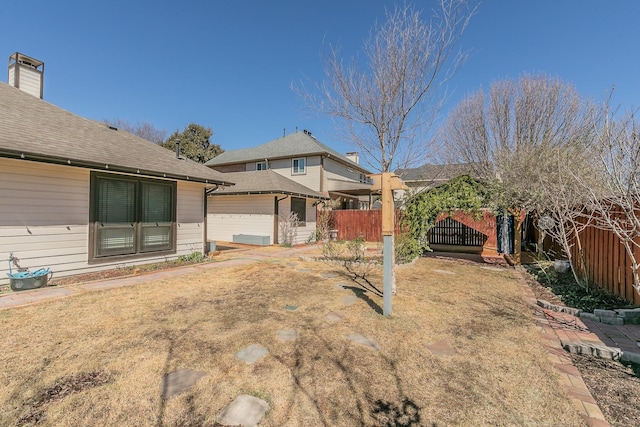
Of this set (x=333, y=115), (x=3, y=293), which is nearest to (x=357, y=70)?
(x=333, y=115)

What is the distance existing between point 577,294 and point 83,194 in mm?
10616

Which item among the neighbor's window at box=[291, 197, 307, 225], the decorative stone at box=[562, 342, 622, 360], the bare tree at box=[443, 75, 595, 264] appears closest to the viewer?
the decorative stone at box=[562, 342, 622, 360]

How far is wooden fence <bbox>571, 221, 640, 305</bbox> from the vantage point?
452cm

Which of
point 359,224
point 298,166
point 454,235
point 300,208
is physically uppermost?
point 298,166

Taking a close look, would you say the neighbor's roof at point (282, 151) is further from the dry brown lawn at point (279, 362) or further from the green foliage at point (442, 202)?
the dry brown lawn at point (279, 362)

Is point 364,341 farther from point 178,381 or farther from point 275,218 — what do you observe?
point 275,218

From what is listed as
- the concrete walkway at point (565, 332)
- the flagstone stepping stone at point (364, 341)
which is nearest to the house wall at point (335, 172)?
the concrete walkway at point (565, 332)

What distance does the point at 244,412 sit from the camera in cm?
206

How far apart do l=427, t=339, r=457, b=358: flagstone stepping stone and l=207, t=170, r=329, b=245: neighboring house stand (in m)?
10.1

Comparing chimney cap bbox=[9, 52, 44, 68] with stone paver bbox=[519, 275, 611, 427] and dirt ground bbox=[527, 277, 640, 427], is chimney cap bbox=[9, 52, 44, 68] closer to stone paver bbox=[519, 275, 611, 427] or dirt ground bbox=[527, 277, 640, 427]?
stone paver bbox=[519, 275, 611, 427]

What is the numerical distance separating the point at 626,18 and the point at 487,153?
8997 millimetres

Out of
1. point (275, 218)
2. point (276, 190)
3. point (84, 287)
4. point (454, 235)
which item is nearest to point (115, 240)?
point (84, 287)

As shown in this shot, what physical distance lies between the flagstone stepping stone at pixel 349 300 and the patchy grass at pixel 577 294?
12.1ft

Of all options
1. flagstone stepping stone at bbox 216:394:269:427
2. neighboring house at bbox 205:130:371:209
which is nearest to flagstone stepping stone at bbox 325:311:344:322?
flagstone stepping stone at bbox 216:394:269:427
